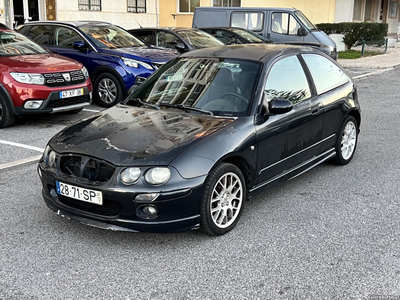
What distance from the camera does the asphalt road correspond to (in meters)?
3.32

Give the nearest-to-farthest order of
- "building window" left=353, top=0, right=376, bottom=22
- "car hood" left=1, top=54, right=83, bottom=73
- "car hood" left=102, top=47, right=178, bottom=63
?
"car hood" left=1, top=54, right=83, bottom=73 → "car hood" left=102, top=47, right=178, bottom=63 → "building window" left=353, top=0, right=376, bottom=22

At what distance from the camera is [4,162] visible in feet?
20.1

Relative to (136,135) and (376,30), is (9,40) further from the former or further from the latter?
(376,30)

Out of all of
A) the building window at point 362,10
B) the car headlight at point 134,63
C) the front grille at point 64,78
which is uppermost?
the building window at point 362,10

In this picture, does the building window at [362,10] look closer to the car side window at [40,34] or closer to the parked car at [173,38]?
the parked car at [173,38]

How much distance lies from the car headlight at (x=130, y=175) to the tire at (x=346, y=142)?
2.92m

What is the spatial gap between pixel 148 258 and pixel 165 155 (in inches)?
31.4

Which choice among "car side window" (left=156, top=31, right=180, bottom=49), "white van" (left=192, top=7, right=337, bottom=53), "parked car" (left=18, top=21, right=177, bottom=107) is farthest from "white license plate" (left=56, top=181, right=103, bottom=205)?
"white van" (left=192, top=7, right=337, bottom=53)

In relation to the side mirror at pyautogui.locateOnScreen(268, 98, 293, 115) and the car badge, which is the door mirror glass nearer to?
the car badge

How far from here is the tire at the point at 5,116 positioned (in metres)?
7.77

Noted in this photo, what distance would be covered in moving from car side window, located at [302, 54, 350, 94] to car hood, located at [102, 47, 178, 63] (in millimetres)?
4345

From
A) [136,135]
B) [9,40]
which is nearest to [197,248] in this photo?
[136,135]

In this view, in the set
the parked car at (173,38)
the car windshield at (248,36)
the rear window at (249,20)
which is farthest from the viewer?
the rear window at (249,20)

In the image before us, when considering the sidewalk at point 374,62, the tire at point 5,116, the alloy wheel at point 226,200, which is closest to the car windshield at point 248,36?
the sidewalk at point 374,62
